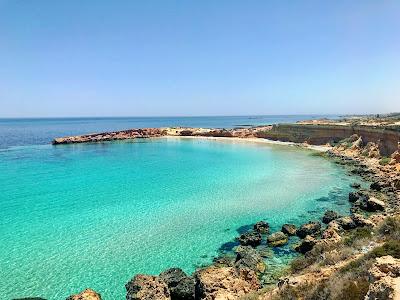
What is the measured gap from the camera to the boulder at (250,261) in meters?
15.7

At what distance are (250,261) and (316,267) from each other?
3498mm

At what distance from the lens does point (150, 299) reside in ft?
42.3

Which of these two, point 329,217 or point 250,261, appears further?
point 329,217

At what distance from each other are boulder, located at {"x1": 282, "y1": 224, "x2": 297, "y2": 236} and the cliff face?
30021 millimetres

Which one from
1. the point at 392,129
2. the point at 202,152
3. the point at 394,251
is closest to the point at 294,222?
the point at 394,251

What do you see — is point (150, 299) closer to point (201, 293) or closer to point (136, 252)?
point (201, 293)

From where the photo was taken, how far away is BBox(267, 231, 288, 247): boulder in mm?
19188

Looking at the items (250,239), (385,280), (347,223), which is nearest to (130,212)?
(250,239)

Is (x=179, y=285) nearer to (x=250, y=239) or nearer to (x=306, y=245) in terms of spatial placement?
(x=250, y=239)

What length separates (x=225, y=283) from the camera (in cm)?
1360

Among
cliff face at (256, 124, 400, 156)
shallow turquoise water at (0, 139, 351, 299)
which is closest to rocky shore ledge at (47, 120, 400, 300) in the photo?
shallow turquoise water at (0, 139, 351, 299)

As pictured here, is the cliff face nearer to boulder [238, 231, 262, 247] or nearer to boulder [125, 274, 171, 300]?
boulder [238, 231, 262, 247]

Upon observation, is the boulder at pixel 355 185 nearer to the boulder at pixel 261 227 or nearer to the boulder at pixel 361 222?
the boulder at pixel 361 222

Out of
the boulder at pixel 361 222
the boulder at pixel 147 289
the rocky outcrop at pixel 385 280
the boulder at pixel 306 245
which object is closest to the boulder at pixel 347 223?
the boulder at pixel 361 222
